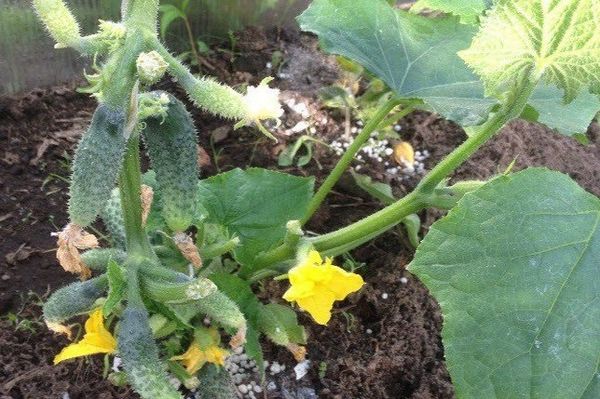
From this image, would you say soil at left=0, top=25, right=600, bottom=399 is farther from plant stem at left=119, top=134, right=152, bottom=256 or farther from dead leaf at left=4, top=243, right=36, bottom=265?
plant stem at left=119, top=134, right=152, bottom=256

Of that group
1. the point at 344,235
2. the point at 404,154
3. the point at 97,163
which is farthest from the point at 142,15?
the point at 404,154

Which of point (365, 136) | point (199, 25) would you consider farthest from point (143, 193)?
point (199, 25)

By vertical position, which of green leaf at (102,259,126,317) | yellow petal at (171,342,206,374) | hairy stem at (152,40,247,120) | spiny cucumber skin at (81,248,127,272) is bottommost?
yellow petal at (171,342,206,374)

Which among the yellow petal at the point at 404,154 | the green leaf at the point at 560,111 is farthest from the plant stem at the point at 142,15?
the yellow petal at the point at 404,154

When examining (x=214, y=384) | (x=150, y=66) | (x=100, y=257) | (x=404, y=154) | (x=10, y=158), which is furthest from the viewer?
(x=404, y=154)

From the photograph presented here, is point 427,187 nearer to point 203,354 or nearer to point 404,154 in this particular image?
point 203,354

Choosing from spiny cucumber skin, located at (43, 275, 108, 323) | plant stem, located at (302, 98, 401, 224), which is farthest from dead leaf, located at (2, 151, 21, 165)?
plant stem, located at (302, 98, 401, 224)
